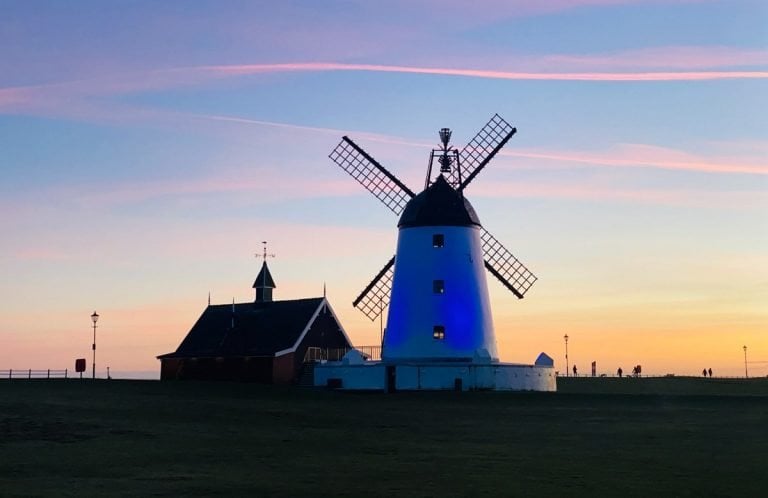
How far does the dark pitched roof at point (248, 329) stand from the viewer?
5900cm

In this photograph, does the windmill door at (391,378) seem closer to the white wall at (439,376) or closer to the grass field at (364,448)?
the white wall at (439,376)

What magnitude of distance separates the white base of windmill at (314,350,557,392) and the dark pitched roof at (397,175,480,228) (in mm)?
8469

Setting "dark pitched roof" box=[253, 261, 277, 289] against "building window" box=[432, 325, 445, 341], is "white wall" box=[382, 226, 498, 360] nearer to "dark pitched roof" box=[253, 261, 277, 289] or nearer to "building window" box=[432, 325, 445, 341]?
"building window" box=[432, 325, 445, 341]

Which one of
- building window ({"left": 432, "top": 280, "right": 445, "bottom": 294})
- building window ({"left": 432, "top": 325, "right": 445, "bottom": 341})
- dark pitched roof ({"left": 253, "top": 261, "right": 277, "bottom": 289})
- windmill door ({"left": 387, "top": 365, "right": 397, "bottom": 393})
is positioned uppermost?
dark pitched roof ({"left": 253, "top": 261, "right": 277, "bottom": 289})

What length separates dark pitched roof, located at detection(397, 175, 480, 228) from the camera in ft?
166

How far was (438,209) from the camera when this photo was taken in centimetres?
5094

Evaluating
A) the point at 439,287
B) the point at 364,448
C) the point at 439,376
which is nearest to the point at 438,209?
the point at 439,287

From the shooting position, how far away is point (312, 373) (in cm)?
5859

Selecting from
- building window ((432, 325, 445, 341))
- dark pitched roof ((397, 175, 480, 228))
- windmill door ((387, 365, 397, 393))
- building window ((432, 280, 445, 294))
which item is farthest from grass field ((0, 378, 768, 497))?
dark pitched roof ((397, 175, 480, 228))

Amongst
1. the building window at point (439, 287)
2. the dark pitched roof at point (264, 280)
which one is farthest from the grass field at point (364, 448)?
the dark pitched roof at point (264, 280)

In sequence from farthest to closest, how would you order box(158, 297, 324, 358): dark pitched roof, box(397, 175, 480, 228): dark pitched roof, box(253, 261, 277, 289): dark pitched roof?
box(253, 261, 277, 289): dark pitched roof → box(158, 297, 324, 358): dark pitched roof → box(397, 175, 480, 228): dark pitched roof

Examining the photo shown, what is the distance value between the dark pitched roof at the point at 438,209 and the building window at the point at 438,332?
6.18 meters

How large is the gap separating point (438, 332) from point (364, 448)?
2907 cm

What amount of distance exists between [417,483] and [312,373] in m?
44.5
